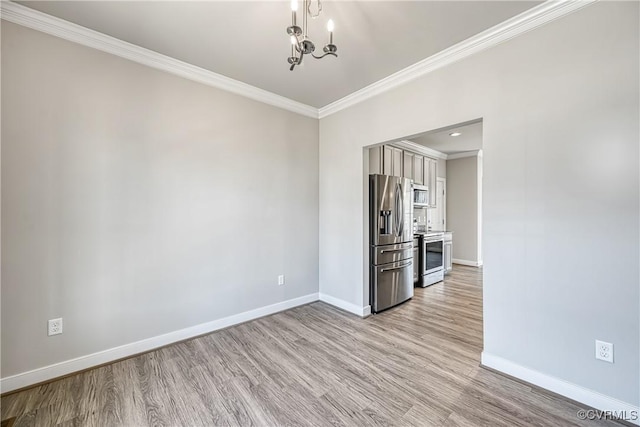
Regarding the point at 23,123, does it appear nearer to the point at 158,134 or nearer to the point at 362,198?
the point at 158,134

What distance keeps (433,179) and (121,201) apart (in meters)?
5.59

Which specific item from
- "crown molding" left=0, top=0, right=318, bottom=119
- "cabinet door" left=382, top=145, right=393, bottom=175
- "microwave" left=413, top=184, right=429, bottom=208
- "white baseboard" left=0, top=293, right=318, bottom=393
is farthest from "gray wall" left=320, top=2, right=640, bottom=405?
"microwave" left=413, top=184, right=429, bottom=208

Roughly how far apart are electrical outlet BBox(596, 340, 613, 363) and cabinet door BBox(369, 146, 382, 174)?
277cm

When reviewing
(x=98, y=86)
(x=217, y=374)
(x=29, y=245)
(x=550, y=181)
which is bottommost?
(x=217, y=374)

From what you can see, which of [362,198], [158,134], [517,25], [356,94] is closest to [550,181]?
[517,25]

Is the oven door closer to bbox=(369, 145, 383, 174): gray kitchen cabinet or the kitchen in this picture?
the kitchen

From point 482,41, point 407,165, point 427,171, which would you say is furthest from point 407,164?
point 482,41

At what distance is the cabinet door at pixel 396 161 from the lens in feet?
14.3

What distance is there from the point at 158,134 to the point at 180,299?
5.49ft

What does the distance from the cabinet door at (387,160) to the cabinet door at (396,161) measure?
48mm

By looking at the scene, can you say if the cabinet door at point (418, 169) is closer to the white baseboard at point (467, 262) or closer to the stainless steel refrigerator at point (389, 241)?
the stainless steel refrigerator at point (389, 241)

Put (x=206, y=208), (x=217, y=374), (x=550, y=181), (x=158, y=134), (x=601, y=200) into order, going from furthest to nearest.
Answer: (x=206, y=208)
(x=158, y=134)
(x=217, y=374)
(x=550, y=181)
(x=601, y=200)

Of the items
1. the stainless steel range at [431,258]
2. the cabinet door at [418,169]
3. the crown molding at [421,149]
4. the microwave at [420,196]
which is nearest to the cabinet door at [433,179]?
the crown molding at [421,149]

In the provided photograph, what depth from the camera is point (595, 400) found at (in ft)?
5.61
